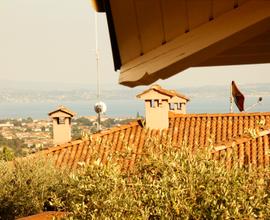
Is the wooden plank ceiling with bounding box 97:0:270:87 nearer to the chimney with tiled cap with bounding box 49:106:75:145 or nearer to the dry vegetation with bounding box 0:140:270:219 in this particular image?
the dry vegetation with bounding box 0:140:270:219

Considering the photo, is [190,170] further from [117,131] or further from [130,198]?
[117,131]

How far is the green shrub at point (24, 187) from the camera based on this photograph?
62.1ft

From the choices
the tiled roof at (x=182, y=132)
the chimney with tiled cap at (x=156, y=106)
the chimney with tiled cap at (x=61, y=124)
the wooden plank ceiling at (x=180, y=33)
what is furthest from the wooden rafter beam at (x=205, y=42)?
the chimney with tiled cap at (x=61, y=124)

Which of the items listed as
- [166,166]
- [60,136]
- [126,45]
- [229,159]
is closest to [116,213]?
[166,166]

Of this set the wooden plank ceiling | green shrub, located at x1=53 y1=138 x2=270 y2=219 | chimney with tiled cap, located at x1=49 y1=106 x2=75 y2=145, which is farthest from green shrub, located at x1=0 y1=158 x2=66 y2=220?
the wooden plank ceiling

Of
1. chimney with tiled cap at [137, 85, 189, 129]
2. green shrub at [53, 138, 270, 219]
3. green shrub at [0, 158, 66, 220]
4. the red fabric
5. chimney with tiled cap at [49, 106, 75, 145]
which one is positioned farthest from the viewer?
the red fabric

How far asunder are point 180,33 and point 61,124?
26.6m

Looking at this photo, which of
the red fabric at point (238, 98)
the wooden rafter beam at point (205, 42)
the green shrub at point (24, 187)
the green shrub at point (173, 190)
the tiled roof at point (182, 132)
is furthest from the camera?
the red fabric at point (238, 98)

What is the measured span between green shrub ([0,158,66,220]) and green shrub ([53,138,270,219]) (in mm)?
9635

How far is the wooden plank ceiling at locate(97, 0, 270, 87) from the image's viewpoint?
8.28 ft

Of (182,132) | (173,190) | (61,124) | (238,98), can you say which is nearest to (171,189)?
(173,190)

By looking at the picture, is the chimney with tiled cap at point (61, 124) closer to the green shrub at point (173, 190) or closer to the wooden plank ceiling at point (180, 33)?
the green shrub at point (173, 190)

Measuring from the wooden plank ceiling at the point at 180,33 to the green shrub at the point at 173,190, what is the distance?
4.62m

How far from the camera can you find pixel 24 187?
1917 centimetres
